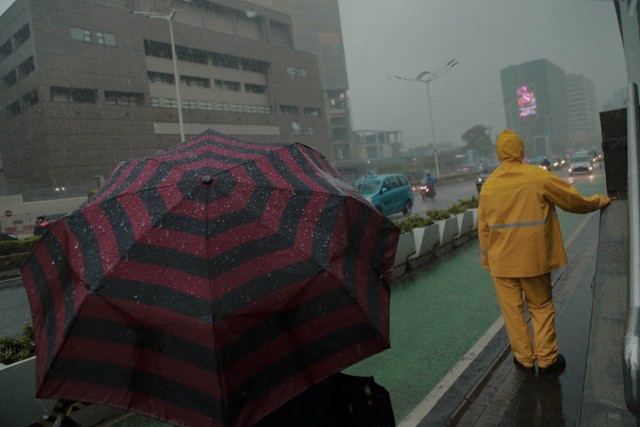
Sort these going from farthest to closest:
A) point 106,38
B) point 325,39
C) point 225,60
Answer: point 325,39 → point 225,60 → point 106,38

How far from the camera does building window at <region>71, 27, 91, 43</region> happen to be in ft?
133

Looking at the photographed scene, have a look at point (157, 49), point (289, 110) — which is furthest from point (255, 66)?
point (157, 49)

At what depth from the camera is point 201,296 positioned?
1527mm

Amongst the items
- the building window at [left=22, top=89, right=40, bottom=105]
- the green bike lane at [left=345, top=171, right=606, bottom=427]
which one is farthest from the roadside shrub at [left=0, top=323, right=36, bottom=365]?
the building window at [left=22, top=89, right=40, bottom=105]

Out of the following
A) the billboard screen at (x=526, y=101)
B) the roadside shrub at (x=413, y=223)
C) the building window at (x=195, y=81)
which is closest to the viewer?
the roadside shrub at (x=413, y=223)

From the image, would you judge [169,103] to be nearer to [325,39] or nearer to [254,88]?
[254,88]

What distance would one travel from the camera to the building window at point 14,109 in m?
43.3

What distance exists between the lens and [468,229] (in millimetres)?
10609

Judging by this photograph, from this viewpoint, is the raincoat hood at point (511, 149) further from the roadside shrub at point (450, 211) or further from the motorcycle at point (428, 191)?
the motorcycle at point (428, 191)

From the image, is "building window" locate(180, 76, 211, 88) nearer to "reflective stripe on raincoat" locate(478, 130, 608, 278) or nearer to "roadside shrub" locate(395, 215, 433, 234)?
"roadside shrub" locate(395, 215, 433, 234)

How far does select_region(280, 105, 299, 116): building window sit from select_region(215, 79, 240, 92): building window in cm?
660

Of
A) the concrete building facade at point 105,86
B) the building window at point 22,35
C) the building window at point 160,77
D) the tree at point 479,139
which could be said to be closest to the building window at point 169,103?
the concrete building facade at point 105,86

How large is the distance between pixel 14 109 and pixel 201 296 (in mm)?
51616

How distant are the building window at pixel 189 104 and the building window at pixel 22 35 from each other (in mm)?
14095
